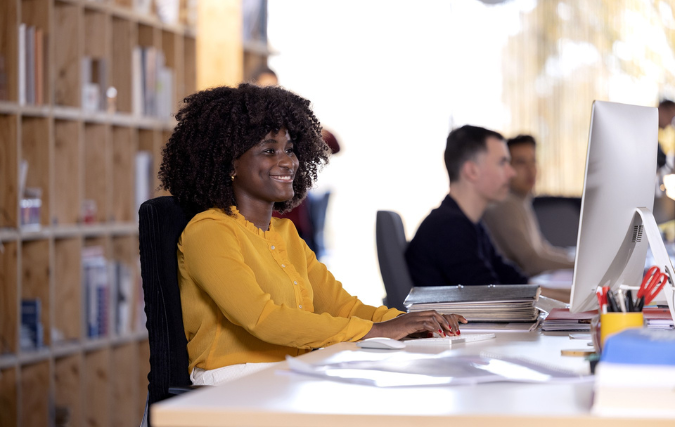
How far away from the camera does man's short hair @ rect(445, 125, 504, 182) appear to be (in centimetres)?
288

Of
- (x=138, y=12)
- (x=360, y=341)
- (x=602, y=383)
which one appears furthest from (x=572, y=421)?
(x=138, y=12)

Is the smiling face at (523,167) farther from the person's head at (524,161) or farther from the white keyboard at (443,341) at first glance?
the white keyboard at (443,341)

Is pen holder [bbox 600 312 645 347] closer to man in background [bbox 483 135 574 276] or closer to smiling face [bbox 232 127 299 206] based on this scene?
smiling face [bbox 232 127 299 206]

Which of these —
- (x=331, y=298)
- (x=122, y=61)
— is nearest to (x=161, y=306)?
(x=331, y=298)

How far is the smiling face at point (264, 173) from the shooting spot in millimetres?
1759

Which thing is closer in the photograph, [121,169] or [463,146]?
[463,146]

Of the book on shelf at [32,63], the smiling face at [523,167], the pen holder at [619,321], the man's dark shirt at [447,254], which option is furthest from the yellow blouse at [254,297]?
the smiling face at [523,167]

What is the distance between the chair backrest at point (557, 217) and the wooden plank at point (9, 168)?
13.1 ft

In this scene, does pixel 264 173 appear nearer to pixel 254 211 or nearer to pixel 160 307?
pixel 254 211

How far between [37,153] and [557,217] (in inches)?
156

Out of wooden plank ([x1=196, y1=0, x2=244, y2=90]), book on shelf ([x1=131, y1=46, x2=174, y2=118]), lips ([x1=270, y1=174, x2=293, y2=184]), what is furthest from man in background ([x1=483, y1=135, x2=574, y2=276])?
lips ([x1=270, y1=174, x2=293, y2=184])

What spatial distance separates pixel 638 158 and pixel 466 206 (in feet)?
4.78

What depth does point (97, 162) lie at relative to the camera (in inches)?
122

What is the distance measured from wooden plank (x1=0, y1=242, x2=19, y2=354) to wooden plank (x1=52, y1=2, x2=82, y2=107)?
2.08 feet
